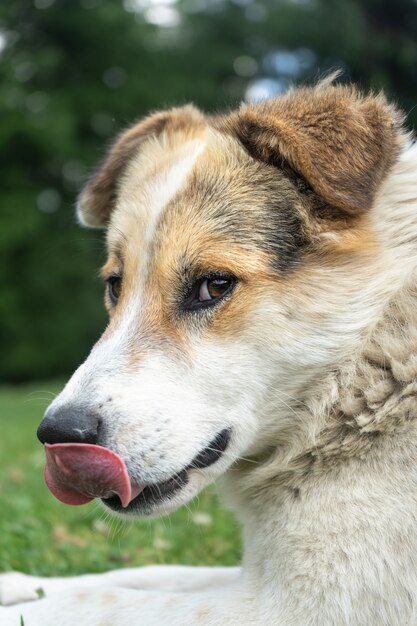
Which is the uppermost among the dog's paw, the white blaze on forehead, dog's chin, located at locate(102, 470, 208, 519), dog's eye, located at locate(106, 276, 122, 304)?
the white blaze on forehead

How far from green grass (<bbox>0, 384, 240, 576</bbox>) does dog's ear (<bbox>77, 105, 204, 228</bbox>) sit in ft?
3.61

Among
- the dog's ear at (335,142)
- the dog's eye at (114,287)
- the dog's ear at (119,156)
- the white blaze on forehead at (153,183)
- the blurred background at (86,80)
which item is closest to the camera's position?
the dog's ear at (335,142)

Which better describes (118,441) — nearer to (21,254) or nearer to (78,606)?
(78,606)

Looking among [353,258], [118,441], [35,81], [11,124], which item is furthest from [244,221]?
[35,81]

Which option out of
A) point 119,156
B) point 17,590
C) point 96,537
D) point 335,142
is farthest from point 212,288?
point 96,537

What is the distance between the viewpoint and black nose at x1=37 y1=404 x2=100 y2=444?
9.84 feet

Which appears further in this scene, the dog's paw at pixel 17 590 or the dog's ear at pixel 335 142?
the dog's paw at pixel 17 590

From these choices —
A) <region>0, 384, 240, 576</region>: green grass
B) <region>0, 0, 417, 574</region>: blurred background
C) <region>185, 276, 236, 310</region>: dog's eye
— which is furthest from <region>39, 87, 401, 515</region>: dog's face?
<region>0, 0, 417, 574</region>: blurred background

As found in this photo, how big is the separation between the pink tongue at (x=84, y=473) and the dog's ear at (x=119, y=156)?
1.94m

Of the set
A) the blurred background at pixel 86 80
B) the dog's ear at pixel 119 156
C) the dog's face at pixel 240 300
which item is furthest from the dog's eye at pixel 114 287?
the blurred background at pixel 86 80

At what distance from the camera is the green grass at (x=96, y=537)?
4570 millimetres

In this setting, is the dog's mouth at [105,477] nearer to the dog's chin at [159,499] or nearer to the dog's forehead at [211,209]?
the dog's chin at [159,499]

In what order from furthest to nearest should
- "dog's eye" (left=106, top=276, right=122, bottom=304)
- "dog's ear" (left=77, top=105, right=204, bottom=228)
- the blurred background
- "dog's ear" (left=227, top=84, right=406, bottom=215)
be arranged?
the blurred background < "dog's ear" (left=77, top=105, right=204, bottom=228) < "dog's eye" (left=106, top=276, right=122, bottom=304) < "dog's ear" (left=227, top=84, right=406, bottom=215)

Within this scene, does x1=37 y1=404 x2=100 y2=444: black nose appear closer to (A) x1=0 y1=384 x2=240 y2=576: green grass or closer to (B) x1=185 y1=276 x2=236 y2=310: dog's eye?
(B) x1=185 y1=276 x2=236 y2=310: dog's eye
